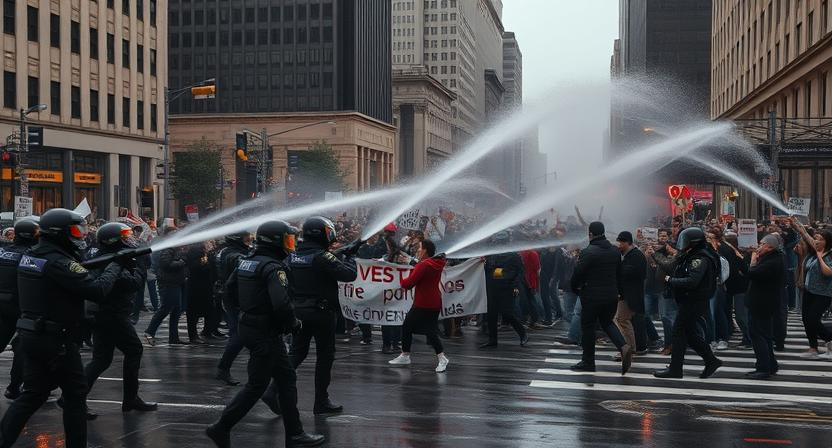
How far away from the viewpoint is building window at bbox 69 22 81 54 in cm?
4819

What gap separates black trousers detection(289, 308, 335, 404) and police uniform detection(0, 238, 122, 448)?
2379 millimetres

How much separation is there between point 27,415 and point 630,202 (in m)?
52.1

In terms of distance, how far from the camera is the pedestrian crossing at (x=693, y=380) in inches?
411

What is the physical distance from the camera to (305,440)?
768 centimetres

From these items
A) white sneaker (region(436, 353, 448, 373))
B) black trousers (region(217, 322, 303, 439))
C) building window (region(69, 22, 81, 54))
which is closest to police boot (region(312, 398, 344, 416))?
black trousers (region(217, 322, 303, 439))

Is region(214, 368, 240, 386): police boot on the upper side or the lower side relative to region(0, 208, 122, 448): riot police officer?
lower

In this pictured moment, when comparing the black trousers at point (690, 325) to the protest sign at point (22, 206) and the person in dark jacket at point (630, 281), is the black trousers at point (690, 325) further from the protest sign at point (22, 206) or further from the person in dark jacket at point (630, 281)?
the protest sign at point (22, 206)

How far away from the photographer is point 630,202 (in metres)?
56.1

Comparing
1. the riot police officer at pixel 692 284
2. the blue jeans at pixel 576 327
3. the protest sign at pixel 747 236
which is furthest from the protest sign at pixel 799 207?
the riot police officer at pixel 692 284

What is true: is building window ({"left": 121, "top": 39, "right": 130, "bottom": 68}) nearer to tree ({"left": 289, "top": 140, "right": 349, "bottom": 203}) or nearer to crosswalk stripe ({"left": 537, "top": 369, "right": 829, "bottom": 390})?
tree ({"left": 289, "top": 140, "right": 349, "bottom": 203})

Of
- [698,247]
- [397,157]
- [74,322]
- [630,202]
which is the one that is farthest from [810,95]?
[397,157]

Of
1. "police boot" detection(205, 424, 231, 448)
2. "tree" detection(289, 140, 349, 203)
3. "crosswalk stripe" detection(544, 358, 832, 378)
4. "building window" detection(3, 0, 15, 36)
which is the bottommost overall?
"crosswalk stripe" detection(544, 358, 832, 378)

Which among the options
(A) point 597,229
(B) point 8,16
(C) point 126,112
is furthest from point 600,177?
(C) point 126,112

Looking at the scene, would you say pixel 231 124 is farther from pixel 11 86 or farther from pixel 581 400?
pixel 581 400
